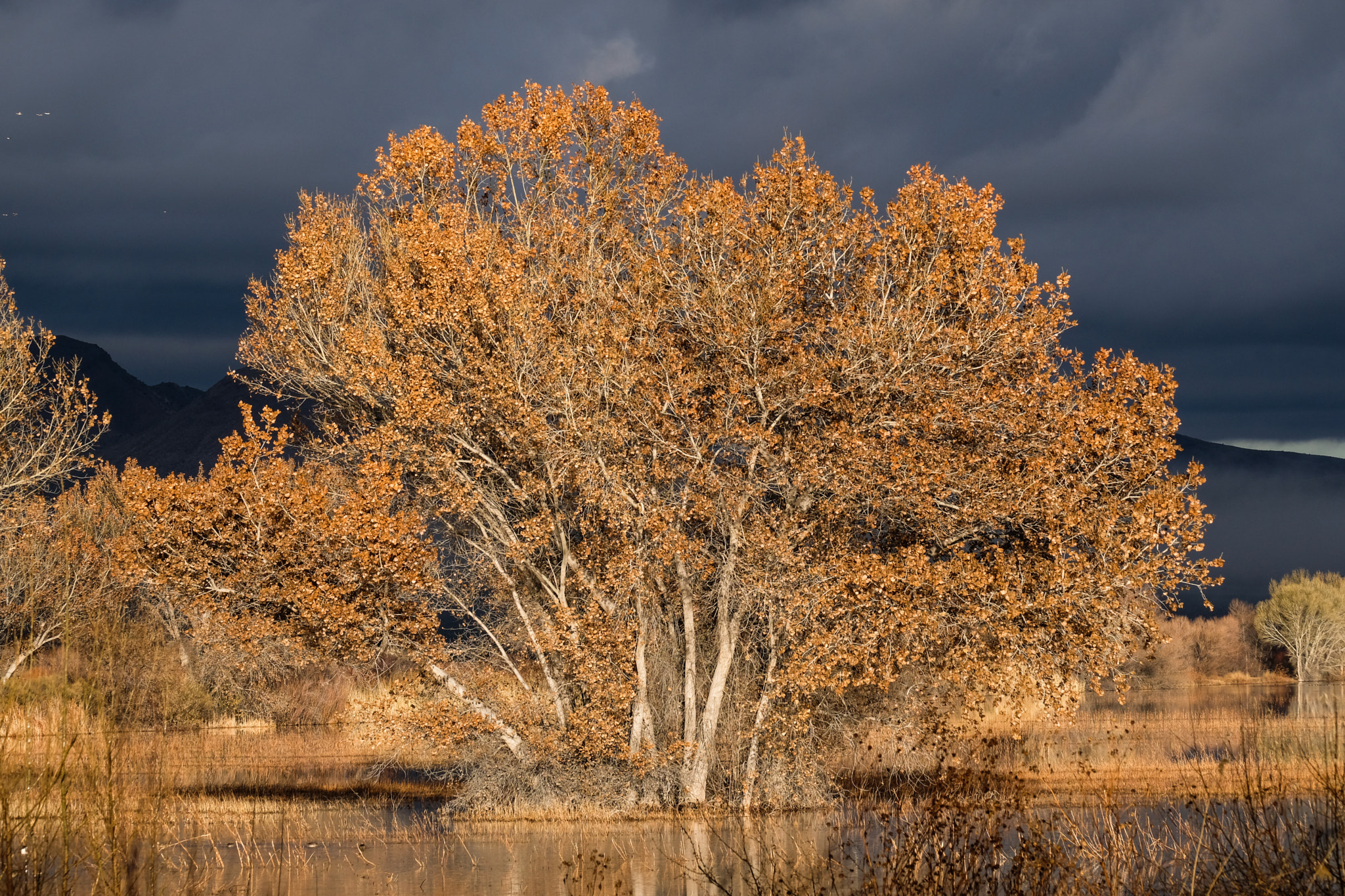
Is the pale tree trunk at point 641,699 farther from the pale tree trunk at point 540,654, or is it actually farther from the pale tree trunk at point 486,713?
the pale tree trunk at point 486,713

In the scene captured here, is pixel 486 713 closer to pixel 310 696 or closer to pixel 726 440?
pixel 726 440

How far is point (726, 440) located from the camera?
2378 cm

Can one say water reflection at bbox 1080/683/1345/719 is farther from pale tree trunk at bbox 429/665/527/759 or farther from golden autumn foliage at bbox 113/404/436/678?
golden autumn foliage at bbox 113/404/436/678

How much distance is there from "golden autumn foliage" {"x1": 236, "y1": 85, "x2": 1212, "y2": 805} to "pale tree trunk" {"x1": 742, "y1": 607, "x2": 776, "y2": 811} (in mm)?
121

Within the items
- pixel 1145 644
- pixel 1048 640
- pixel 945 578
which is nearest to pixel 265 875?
pixel 945 578

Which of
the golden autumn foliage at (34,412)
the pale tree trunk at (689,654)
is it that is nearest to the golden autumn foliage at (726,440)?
the pale tree trunk at (689,654)

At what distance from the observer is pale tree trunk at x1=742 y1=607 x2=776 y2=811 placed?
2375 centimetres

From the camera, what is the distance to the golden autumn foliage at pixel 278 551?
22.8 m

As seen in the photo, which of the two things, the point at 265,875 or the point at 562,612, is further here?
the point at 562,612

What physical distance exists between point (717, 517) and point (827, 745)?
5915 millimetres

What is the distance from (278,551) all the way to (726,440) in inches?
368

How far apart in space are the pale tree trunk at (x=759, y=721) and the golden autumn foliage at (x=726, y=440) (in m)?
0.12

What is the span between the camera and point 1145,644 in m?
21.3

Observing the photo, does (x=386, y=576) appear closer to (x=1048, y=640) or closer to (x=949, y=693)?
(x=949, y=693)
